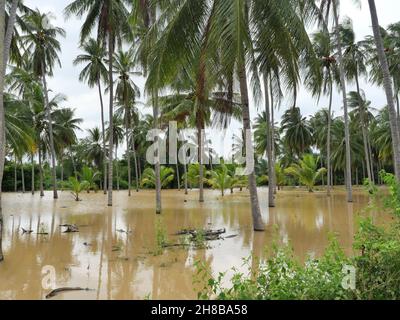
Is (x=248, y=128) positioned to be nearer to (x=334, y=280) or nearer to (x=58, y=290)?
(x=58, y=290)

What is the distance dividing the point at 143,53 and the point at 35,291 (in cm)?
785

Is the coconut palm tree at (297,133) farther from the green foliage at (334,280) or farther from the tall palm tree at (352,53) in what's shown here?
the green foliage at (334,280)

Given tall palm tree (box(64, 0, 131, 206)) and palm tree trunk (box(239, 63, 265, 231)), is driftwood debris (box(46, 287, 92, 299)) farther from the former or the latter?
tall palm tree (box(64, 0, 131, 206))

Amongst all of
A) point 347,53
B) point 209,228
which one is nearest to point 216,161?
point 347,53

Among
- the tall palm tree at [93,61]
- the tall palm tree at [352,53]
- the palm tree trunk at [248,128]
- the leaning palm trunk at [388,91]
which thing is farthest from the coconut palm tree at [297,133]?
the palm tree trunk at [248,128]

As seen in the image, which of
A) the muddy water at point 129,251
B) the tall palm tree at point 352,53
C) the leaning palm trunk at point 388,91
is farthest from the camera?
the tall palm tree at point 352,53

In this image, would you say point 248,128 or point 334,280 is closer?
point 334,280

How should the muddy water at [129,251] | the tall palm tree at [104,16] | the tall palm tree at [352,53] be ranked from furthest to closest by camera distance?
the tall palm tree at [352,53] < the tall palm tree at [104,16] < the muddy water at [129,251]

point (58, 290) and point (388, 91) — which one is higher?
point (388, 91)

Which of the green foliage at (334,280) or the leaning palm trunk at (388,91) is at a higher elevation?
the leaning palm trunk at (388,91)

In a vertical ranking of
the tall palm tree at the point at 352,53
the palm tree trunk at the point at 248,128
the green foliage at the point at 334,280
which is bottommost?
the green foliage at the point at 334,280

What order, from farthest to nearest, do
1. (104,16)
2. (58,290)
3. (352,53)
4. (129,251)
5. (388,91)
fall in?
(352,53) < (104,16) < (388,91) < (129,251) < (58,290)

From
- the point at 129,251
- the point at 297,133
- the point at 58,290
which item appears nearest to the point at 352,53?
the point at 297,133

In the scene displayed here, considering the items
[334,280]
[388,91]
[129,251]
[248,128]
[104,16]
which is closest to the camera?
[334,280]
